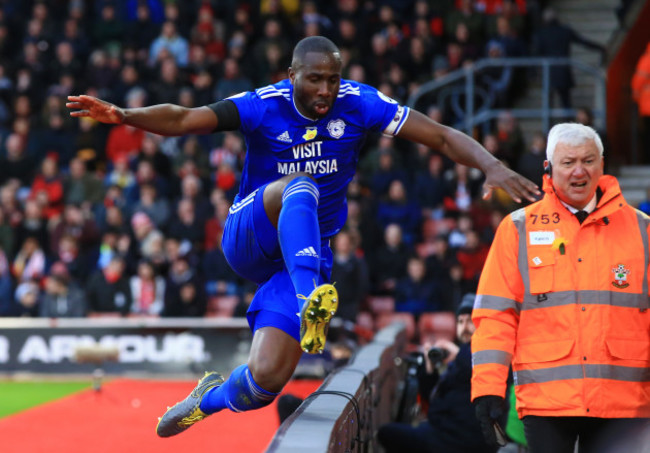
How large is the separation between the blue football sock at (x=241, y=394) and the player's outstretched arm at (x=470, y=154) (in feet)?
4.87

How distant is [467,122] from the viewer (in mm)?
14930

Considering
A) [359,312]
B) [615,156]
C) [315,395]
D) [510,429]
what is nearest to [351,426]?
[315,395]

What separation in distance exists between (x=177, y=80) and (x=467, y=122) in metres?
5.39

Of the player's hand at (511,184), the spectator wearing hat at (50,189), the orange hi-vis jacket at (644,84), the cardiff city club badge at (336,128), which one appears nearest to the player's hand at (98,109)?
the cardiff city club badge at (336,128)

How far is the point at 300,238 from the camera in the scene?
473 centimetres

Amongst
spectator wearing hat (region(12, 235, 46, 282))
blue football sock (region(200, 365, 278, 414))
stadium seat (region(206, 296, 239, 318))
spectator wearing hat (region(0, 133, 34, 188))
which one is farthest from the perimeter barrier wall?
spectator wearing hat (region(0, 133, 34, 188))

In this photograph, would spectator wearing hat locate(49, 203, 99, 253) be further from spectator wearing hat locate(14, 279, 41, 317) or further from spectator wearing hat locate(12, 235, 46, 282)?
spectator wearing hat locate(14, 279, 41, 317)

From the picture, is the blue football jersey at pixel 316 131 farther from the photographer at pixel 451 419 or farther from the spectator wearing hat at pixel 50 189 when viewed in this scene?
the spectator wearing hat at pixel 50 189

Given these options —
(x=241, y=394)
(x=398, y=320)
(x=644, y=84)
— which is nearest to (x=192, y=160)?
(x=398, y=320)

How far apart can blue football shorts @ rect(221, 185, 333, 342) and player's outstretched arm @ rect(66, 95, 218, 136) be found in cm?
48

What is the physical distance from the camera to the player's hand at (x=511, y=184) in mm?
4785

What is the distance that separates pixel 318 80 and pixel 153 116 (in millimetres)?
844

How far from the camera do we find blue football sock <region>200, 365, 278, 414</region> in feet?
17.0

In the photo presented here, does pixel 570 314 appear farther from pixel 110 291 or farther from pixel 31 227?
pixel 31 227
